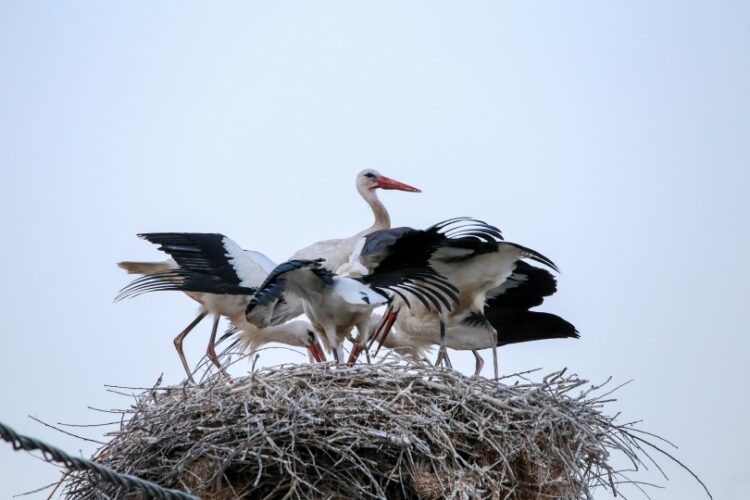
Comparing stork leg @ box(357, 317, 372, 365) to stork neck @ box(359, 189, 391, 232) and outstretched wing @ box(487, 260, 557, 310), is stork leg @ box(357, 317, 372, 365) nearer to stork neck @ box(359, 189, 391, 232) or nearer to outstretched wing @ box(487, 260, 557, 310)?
outstretched wing @ box(487, 260, 557, 310)

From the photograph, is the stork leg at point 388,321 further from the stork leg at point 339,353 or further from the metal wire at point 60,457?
the metal wire at point 60,457

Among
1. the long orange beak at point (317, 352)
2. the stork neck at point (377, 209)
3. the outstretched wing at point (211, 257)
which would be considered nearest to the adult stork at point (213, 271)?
the outstretched wing at point (211, 257)

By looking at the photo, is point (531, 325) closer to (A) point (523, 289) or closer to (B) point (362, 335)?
(A) point (523, 289)

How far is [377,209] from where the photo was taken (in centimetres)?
921

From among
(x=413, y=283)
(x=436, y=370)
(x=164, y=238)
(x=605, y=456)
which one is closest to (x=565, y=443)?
(x=605, y=456)

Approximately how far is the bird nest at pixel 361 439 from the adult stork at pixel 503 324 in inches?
83.8

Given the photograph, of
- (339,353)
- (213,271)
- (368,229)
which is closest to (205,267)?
(213,271)

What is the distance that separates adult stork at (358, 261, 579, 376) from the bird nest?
2.13 m

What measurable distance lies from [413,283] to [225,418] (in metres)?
1.57

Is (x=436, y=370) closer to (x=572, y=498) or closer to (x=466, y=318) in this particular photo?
(x=572, y=498)

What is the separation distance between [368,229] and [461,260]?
51.7 inches

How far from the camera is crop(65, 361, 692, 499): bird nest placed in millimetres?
5508

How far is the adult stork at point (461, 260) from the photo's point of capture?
7.02 metres

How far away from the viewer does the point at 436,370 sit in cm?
610
